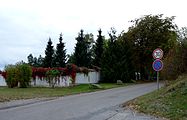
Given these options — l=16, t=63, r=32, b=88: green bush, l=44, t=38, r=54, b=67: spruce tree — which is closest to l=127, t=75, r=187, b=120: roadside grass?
l=16, t=63, r=32, b=88: green bush

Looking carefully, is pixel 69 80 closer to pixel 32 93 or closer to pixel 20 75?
pixel 20 75

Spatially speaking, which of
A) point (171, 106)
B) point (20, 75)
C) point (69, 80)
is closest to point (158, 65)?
point (171, 106)

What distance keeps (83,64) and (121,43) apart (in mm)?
9225

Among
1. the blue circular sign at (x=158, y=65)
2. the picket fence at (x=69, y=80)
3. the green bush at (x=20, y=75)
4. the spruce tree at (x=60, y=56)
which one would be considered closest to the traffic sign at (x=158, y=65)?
the blue circular sign at (x=158, y=65)

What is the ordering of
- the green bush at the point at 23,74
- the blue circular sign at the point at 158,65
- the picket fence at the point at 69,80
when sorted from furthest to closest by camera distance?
the picket fence at the point at 69,80 → the green bush at the point at 23,74 → the blue circular sign at the point at 158,65

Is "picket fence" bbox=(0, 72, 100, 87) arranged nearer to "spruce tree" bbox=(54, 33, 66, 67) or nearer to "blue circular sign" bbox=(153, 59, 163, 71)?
"spruce tree" bbox=(54, 33, 66, 67)

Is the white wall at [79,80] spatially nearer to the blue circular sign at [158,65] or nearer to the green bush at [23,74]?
the green bush at [23,74]

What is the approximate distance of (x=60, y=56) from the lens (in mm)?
67562

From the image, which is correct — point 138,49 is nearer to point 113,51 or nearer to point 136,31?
point 136,31

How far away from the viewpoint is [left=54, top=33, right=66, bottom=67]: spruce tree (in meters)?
67.4

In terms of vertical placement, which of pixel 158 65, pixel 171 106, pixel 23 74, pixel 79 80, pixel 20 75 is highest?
pixel 158 65

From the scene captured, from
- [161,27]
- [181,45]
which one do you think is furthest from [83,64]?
[181,45]

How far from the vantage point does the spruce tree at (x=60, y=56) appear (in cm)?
6738

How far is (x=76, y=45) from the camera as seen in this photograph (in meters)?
65.8
